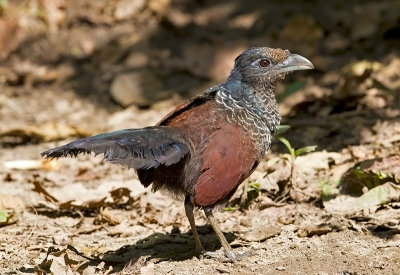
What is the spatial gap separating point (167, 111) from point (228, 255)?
3.34 metres

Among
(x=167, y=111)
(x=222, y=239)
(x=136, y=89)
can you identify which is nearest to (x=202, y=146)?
(x=222, y=239)

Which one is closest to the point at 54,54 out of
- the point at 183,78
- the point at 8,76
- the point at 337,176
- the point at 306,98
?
the point at 8,76

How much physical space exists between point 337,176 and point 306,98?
6.27 ft

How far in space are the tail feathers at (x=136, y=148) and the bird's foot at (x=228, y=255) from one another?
728 mm

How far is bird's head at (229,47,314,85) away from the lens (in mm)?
4734

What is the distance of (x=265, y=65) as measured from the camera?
15.6 ft

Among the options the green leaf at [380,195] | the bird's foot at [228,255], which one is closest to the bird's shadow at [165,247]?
the bird's foot at [228,255]

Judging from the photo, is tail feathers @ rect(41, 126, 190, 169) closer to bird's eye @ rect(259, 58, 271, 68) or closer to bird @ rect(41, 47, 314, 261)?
bird @ rect(41, 47, 314, 261)

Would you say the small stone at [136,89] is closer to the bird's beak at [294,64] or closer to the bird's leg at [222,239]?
the bird's beak at [294,64]

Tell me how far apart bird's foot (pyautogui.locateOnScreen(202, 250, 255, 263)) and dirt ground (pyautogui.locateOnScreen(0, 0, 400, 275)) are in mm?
37

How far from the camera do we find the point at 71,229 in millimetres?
5102

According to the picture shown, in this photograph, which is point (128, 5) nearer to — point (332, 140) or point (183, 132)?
point (332, 140)

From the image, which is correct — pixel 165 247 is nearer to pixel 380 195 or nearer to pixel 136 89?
pixel 380 195

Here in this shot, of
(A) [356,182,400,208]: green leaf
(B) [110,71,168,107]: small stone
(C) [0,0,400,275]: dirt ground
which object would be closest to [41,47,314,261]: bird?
(C) [0,0,400,275]: dirt ground
